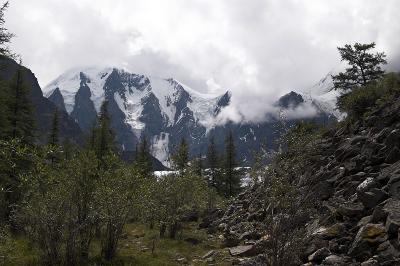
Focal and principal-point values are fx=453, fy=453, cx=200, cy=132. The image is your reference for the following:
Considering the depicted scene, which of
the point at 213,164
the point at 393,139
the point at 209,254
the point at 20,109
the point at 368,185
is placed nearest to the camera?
the point at 368,185

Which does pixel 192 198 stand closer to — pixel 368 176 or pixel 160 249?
pixel 160 249

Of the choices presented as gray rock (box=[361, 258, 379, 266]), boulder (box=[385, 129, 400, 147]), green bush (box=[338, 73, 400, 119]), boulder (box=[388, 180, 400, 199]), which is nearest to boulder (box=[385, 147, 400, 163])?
boulder (box=[385, 129, 400, 147])

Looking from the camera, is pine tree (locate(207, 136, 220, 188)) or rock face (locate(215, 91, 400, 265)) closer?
rock face (locate(215, 91, 400, 265))

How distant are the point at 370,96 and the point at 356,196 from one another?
1103cm

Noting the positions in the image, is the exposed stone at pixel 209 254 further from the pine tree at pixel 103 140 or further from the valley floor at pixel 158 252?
the pine tree at pixel 103 140

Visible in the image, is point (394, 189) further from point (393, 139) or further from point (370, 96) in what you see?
point (370, 96)

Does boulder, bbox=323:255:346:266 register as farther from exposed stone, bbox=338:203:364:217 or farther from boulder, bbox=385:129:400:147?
boulder, bbox=385:129:400:147

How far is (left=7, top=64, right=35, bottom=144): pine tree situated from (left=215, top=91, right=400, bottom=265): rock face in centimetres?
1764

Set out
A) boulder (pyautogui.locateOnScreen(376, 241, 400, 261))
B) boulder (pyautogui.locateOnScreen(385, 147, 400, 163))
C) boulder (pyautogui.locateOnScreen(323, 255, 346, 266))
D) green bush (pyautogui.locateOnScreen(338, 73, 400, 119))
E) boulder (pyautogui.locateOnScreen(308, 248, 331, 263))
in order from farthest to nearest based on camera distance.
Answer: green bush (pyautogui.locateOnScreen(338, 73, 400, 119)), boulder (pyautogui.locateOnScreen(385, 147, 400, 163)), boulder (pyautogui.locateOnScreen(308, 248, 331, 263)), boulder (pyautogui.locateOnScreen(323, 255, 346, 266)), boulder (pyautogui.locateOnScreen(376, 241, 400, 261))

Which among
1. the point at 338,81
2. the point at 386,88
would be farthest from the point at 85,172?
the point at 338,81

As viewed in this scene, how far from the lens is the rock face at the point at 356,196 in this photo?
45.3ft

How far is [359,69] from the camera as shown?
130 feet

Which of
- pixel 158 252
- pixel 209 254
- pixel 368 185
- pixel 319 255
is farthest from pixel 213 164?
pixel 319 255

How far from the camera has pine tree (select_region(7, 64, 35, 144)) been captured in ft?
109
